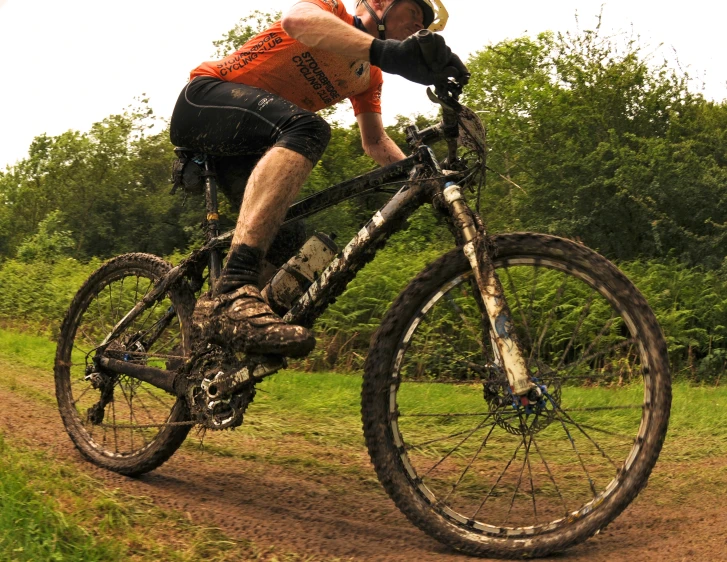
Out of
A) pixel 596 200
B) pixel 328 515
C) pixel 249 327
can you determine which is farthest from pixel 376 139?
pixel 596 200

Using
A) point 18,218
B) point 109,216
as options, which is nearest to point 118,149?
point 109,216

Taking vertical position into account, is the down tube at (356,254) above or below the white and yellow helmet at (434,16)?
below

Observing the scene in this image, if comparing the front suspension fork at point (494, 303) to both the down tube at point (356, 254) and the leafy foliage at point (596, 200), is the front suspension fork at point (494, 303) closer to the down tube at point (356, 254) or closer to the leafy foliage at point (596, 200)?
the down tube at point (356, 254)

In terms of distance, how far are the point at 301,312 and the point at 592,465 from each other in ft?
6.76

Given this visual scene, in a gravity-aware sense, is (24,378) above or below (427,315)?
below

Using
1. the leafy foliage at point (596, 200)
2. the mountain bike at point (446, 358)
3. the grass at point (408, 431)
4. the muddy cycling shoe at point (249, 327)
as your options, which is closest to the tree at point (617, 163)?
the leafy foliage at point (596, 200)

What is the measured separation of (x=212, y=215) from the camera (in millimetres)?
3992

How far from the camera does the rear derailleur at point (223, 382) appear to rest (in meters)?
3.49

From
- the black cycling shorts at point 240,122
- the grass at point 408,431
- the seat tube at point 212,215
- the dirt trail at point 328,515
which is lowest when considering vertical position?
the dirt trail at point 328,515

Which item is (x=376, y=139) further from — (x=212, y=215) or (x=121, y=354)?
(x=121, y=354)

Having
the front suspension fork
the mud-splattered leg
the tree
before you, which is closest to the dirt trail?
the front suspension fork

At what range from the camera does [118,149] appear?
91.9 ft

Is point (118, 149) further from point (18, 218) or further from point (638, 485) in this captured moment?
point (638, 485)

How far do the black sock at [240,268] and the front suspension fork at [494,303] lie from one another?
0.91 m
